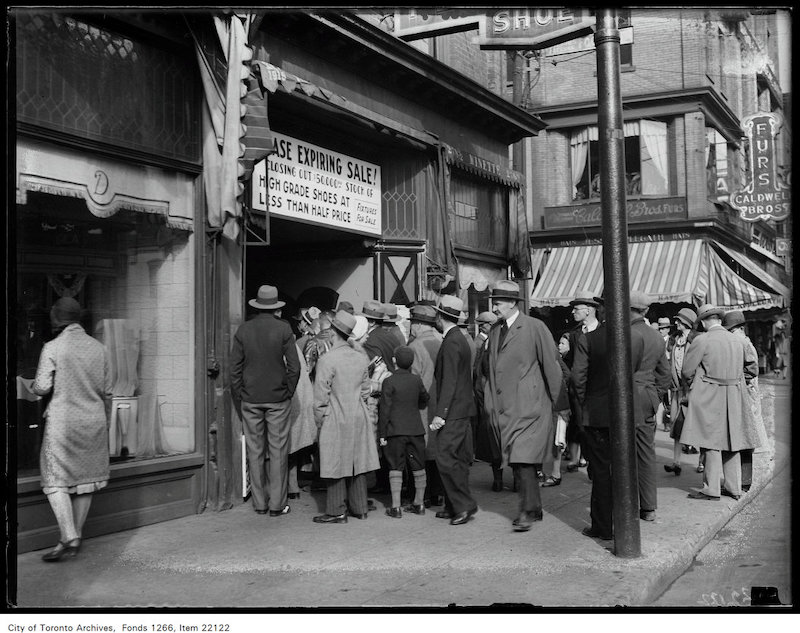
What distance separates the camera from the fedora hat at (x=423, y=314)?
8867mm

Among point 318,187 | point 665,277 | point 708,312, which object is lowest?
point 708,312

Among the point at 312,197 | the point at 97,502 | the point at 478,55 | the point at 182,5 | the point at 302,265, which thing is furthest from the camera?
the point at 478,55

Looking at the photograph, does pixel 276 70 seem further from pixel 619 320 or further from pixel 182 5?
pixel 619 320

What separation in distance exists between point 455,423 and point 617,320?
6.17 ft

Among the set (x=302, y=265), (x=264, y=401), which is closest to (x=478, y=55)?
(x=302, y=265)

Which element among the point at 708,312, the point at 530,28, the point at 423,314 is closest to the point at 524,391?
the point at 423,314

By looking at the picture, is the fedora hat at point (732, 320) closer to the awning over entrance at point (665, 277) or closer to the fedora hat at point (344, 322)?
the fedora hat at point (344, 322)

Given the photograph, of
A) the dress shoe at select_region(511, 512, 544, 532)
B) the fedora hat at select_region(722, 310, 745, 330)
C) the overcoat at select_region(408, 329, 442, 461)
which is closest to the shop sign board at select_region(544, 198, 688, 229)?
the fedora hat at select_region(722, 310, 745, 330)

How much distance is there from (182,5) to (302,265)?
712 centimetres

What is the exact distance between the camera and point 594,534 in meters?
6.71

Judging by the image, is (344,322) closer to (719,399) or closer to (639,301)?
(639,301)

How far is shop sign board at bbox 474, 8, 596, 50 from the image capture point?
33.9ft

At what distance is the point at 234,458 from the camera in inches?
320

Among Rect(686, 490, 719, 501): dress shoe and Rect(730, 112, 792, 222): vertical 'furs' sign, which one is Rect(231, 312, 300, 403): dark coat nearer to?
Rect(686, 490, 719, 501): dress shoe
